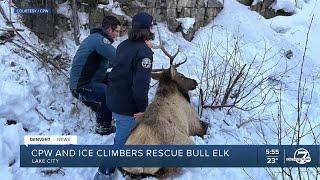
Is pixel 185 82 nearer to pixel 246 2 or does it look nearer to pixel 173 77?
pixel 173 77

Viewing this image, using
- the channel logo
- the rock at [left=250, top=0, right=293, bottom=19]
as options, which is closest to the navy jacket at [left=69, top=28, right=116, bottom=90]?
the channel logo

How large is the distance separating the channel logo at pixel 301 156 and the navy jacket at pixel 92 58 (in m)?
2.40

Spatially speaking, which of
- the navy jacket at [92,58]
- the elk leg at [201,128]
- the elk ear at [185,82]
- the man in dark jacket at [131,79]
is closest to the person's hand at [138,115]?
the man in dark jacket at [131,79]

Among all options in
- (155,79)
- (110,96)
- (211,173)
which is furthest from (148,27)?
(155,79)

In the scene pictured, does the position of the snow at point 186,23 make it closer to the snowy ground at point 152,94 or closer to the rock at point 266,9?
the snowy ground at point 152,94

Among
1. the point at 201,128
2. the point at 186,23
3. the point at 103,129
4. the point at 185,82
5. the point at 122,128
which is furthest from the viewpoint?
the point at 186,23

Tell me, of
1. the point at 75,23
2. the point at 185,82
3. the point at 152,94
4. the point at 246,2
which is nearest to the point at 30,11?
the point at 75,23

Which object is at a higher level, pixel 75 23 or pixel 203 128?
pixel 75 23

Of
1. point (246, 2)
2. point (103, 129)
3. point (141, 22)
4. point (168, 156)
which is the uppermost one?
point (141, 22)

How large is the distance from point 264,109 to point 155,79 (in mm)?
1660

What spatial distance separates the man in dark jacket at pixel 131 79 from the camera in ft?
15.5

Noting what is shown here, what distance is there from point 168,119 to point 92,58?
1249mm

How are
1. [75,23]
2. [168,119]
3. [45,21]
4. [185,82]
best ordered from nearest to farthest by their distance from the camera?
1. [168,119]
2. [185,82]
3. [75,23]
4. [45,21]

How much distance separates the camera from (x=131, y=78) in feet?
15.9
